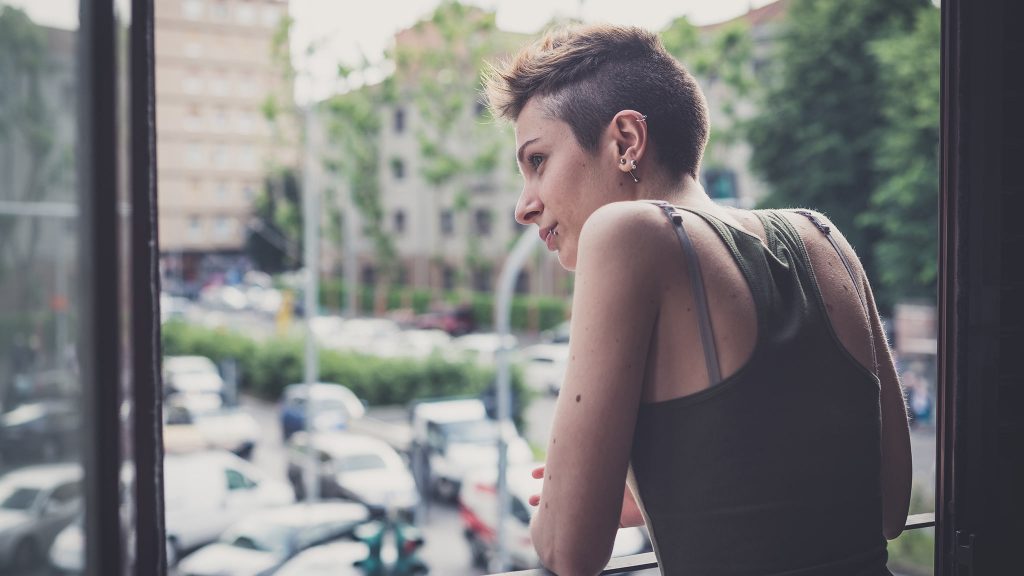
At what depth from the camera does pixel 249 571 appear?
33.5 feet

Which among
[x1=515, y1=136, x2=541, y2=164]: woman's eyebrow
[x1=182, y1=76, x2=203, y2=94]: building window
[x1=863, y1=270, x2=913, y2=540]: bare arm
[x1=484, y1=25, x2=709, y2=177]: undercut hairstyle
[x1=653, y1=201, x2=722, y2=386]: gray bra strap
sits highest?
[x1=182, y1=76, x2=203, y2=94]: building window

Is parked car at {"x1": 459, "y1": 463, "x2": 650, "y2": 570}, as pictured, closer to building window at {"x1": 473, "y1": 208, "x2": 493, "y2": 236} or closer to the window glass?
the window glass

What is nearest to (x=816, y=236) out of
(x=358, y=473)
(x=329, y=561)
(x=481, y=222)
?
(x=329, y=561)

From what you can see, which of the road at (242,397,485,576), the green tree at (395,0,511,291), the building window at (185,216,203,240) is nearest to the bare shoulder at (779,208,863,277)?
the road at (242,397,485,576)

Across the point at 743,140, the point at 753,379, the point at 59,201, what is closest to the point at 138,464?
the point at 59,201

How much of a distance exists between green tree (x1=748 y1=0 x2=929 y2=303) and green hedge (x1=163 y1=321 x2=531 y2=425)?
23.1 ft

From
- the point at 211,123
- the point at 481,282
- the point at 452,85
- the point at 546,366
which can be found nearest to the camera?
the point at 452,85

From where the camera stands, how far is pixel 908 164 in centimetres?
1595

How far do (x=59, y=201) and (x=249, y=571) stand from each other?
10169mm

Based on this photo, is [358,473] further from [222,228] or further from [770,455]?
[222,228]

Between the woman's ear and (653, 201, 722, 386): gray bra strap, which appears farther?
the woman's ear

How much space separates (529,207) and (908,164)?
16.3 m

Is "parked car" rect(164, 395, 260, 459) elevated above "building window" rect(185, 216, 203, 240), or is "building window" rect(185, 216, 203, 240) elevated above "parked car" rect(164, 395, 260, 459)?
"building window" rect(185, 216, 203, 240)

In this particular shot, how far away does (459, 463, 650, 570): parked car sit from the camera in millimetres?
11023
